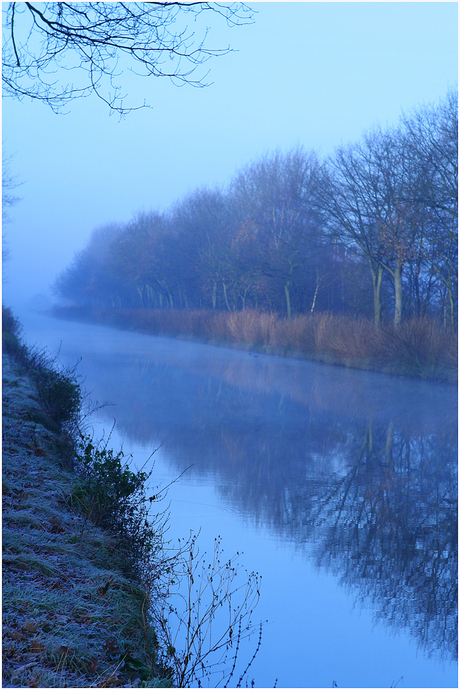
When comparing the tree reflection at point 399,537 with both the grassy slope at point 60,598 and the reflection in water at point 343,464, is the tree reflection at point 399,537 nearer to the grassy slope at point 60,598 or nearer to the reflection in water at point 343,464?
the reflection in water at point 343,464

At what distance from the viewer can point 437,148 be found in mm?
18766

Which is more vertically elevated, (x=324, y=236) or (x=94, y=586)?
(x=324, y=236)

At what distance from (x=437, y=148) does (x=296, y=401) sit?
9391mm

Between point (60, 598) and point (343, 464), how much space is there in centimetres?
558

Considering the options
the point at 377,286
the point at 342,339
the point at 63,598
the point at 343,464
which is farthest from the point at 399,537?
the point at 377,286

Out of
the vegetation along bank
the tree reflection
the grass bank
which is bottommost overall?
the tree reflection

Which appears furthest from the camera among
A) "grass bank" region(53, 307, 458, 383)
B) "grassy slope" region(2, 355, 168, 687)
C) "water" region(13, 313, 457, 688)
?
"grass bank" region(53, 307, 458, 383)

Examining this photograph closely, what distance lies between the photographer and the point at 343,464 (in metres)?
8.89

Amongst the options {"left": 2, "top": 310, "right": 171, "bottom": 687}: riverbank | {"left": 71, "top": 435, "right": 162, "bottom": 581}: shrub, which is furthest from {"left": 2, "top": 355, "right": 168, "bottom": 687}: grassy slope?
{"left": 71, "top": 435, "right": 162, "bottom": 581}: shrub

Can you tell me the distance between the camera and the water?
4.24 meters

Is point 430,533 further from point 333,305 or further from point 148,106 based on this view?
point 333,305

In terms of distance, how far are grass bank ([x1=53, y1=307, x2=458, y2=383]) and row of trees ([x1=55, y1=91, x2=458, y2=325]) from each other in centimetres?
179

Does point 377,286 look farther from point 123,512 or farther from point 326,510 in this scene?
point 123,512

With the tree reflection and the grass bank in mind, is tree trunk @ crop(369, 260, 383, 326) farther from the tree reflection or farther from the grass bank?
the tree reflection
